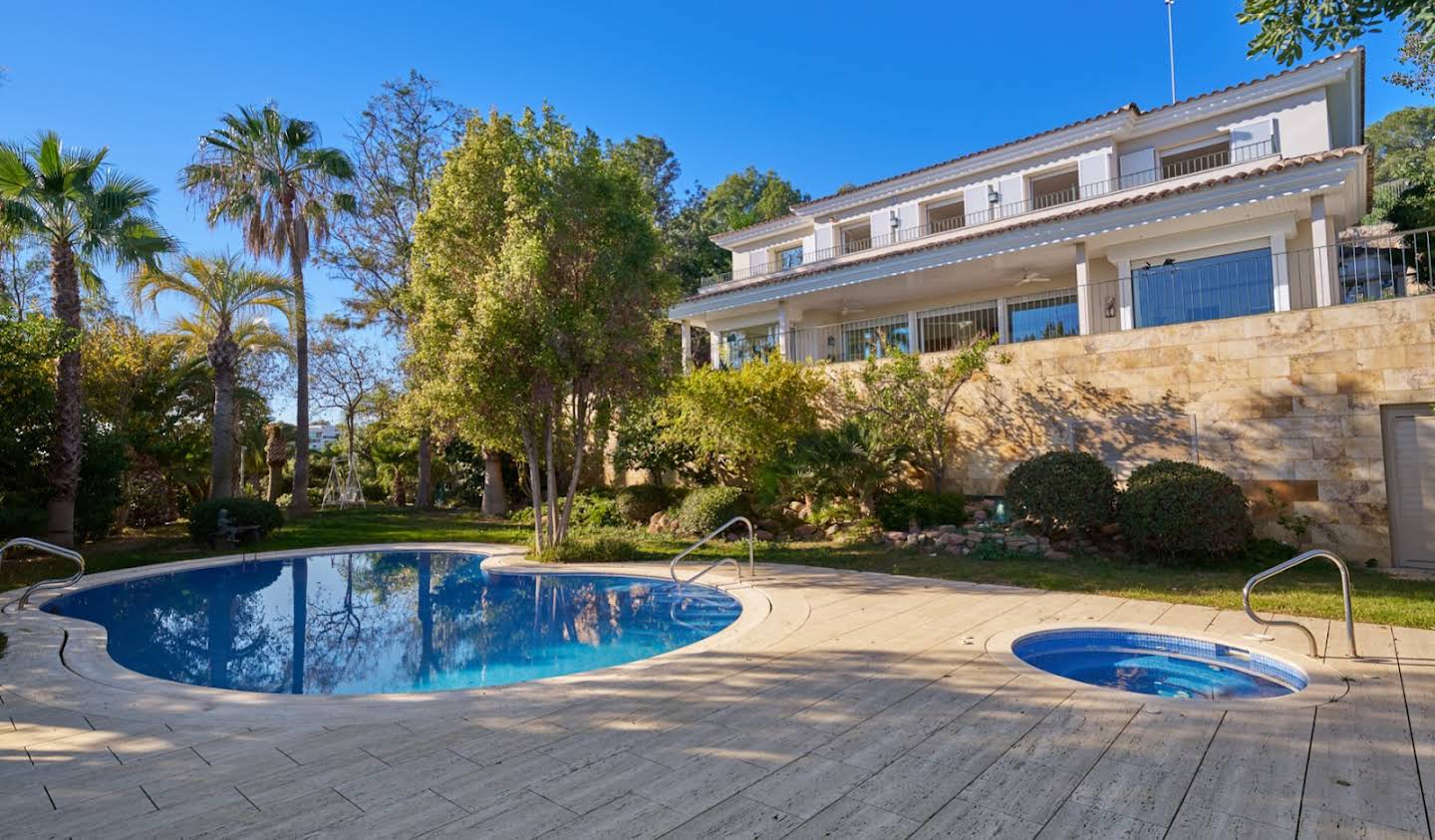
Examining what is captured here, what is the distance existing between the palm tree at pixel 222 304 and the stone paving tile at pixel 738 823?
707 inches

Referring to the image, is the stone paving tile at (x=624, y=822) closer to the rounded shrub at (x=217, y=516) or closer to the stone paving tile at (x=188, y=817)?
the stone paving tile at (x=188, y=817)

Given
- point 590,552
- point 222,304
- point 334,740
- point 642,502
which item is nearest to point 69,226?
point 222,304

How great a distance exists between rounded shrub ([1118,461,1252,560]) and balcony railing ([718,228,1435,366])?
13.0ft

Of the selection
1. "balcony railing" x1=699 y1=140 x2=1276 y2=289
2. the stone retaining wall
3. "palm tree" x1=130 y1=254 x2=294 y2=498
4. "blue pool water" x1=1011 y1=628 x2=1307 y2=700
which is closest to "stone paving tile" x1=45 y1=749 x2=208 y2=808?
"blue pool water" x1=1011 y1=628 x2=1307 y2=700

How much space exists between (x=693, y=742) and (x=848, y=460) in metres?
9.57

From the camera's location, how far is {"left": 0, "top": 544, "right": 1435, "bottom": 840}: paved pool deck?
3160 millimetres

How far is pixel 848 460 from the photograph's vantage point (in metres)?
13.2

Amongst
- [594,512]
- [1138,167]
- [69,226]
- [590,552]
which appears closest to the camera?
[590,552]

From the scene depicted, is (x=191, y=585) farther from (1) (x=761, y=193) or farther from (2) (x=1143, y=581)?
(1) (x=761, y=193)

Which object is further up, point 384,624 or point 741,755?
point 741,755

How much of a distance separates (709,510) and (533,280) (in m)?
6.13

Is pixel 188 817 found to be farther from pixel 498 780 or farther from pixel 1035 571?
pixel 1035 571

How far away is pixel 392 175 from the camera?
22406 mm

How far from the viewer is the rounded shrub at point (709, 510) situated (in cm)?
1460
